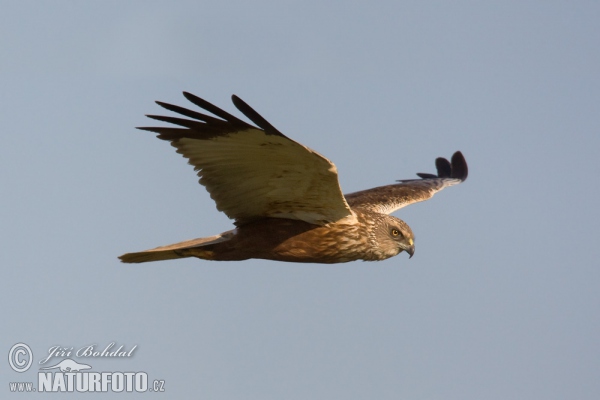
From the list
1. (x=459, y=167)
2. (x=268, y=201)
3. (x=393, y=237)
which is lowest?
(x=393, y=237)

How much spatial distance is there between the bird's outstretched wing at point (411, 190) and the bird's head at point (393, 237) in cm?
128

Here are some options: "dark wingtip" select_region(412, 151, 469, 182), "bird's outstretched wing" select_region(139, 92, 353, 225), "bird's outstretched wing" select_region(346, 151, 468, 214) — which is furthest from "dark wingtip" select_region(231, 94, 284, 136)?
"dark wingtip" select_region(412, 151, 469, 182)

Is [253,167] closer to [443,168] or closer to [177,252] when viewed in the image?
[177,252]

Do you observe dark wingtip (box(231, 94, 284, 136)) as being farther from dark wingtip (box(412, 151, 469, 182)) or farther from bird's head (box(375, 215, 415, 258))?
dark wingtip (box(412, 151, 469, 182))

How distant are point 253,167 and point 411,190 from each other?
4132mm

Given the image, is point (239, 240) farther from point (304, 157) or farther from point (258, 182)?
point (304, 157)

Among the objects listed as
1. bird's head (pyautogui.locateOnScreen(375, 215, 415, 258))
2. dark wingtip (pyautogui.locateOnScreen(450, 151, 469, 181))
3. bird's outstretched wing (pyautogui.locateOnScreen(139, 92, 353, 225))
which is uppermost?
dark wingtip (pyautogui.locateOnScreen(450, 151, 469, 181))

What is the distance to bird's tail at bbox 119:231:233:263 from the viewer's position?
9492mm

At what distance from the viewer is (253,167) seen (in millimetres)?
8773

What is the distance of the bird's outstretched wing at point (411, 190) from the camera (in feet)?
37.7

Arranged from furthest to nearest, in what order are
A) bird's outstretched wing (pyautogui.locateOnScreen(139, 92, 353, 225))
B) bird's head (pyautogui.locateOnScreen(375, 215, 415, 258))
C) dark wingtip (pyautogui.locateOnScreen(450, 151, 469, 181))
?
dark wingtip (pyautogui.locateOnScreen(450, 151, 469, 181)), bird's head (pyautogui.locateOnScreen(375, 215, 415, 258)), bird's outstretched wing (pyautogui.locateOnScreen(139, 92, 353, 225))

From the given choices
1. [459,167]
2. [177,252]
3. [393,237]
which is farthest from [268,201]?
[459,167]

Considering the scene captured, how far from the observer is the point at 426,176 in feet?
48.6

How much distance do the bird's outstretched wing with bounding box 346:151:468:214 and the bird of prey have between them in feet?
4.80
